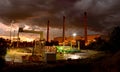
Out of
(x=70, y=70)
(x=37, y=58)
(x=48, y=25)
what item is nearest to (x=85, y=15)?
(x=48, y=25)

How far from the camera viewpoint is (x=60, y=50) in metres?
45.0

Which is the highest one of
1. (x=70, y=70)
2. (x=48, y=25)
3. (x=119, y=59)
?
(x=48, y=25)

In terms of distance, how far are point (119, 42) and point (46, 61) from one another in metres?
13.9

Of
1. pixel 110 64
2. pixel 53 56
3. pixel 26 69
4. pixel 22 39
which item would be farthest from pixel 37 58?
pixel 22 39

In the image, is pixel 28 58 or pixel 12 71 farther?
pixel 28 58

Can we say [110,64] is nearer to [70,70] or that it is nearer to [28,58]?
[70,70]

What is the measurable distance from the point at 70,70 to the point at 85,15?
50589 millimetres

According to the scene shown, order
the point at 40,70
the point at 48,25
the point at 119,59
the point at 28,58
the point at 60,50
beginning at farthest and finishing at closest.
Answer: the point at 48,25 < the point at 60,50 < the point at 28,58 < the point at 40,70 < the point at 119,59

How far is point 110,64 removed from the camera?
19.2 metres

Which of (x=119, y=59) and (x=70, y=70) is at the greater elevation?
(x=119, y=59)

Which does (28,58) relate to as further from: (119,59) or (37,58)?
(119,59)

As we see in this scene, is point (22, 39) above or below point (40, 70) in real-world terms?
above

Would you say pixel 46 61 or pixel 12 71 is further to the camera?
→ pixel 46 61

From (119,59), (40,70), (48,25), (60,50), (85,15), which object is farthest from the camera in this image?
(48,25)
